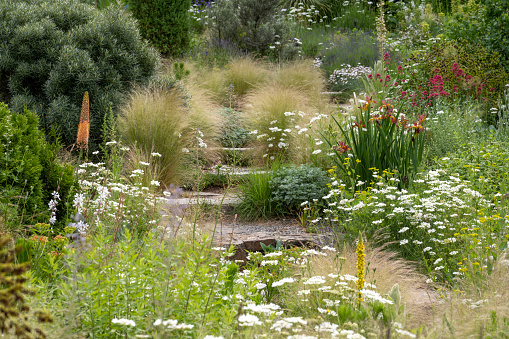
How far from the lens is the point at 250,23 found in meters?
12.9

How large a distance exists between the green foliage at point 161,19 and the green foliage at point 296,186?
675 cm

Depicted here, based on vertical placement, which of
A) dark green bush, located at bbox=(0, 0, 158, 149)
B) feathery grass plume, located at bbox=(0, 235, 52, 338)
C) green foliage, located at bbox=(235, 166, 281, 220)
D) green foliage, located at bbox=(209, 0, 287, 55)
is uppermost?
green foliage, located at bbox=(209, 0, 287, 55)

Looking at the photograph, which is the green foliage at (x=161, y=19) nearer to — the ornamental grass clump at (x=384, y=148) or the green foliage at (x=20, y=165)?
the ornamental grass clump at (x=384, y=148)

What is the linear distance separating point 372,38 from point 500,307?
12529 millimetres

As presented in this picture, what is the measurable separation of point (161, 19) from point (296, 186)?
290 inches

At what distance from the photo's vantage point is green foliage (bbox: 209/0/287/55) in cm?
1276

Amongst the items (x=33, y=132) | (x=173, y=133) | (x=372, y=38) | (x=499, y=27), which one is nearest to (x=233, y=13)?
(x=372, y=38)

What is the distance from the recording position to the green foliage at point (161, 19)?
36.4 feet

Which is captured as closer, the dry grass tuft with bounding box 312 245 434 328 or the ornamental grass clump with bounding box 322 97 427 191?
the dry grass tuft with bounding box 312 245 434 328

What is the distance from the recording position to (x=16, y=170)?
376 centimetres

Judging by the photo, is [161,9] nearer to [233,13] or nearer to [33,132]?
[233,13]

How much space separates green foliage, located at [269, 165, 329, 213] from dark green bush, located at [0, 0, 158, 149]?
2608 mm

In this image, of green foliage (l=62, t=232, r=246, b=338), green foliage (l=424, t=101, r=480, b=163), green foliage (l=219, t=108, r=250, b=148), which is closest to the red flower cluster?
green foliage (l=424, t=101, r=480, b=163)

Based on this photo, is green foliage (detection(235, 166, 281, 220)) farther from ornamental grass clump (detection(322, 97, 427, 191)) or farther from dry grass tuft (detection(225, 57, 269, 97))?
dry grass tuft (detection(225, 57, 269, 97))
